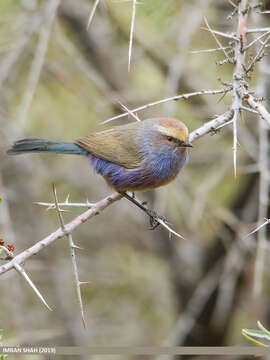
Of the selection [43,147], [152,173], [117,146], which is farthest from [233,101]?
[43,147]

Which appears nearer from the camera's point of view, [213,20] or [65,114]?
[213,20]

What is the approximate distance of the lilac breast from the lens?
4305mm

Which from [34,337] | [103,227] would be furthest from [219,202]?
[34,337]

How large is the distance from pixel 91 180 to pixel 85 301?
1.70m

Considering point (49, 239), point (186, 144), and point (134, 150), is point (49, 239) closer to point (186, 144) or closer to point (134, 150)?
point (186, 144)

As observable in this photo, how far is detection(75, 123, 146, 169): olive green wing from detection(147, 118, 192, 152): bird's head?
0.66 feet

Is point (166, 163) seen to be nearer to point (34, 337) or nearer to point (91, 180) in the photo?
point (34, 337)

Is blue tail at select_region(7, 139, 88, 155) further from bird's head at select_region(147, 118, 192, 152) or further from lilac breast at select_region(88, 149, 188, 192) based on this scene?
bird's head at select_region(147, 118, 192, 152)

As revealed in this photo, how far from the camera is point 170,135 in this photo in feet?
14.0

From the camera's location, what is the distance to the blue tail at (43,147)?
446cm

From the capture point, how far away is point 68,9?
21.1 ft

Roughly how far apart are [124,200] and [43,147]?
2.90 meters

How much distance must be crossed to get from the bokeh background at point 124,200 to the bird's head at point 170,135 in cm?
94

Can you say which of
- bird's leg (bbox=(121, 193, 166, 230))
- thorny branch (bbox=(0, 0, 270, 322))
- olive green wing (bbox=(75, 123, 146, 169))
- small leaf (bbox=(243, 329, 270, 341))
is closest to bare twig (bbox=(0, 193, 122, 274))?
thorny branch (bbox=(0, 0, 270, 322))
